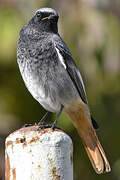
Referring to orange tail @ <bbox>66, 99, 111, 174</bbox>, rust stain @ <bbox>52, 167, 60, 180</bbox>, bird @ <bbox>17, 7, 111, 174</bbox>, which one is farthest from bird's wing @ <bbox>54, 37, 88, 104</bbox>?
rust stain @ <bbox>52, 167, 60, 180</bbox>

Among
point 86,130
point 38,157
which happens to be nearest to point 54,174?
point 38,157

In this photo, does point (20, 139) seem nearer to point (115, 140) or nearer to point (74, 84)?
point (74, 84)

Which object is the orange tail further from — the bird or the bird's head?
the bird's head

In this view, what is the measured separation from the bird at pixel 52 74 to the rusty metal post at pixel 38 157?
1.56 metres

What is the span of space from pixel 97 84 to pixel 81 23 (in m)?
0.77

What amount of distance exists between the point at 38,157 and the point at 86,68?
339 cm

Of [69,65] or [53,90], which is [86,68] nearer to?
[69,65]

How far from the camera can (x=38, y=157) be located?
8.23 feet

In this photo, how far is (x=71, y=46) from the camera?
565 centimetres

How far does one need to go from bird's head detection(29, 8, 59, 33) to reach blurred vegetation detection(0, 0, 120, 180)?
0.77 meters

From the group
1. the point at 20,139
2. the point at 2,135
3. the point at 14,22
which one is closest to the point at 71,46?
the point at 14,22

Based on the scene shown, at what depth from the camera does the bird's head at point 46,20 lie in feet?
15.3

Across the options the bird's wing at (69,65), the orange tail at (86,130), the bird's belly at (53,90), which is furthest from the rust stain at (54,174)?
the bird's wing at (69,65)

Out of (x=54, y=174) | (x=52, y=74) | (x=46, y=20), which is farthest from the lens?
(x=46, y=20)
